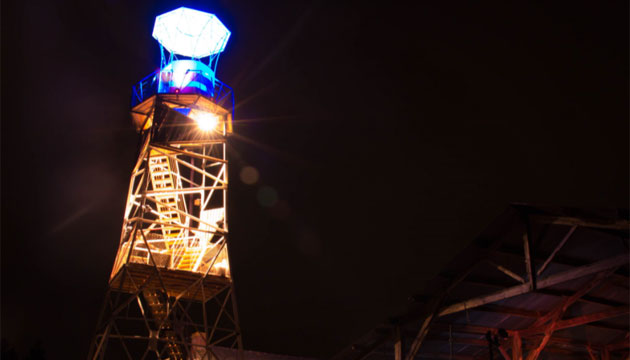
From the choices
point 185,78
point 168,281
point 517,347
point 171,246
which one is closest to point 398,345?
point 517,347

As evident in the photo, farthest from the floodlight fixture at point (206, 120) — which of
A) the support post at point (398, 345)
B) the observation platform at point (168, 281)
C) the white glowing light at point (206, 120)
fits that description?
the support post at point (398, 345)

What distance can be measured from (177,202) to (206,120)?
10.4ft

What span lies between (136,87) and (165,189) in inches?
177

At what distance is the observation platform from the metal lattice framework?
3cm

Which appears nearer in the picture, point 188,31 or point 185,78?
point 185,78

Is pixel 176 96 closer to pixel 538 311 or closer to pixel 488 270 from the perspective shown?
pixel 488 270

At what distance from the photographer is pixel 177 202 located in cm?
2125

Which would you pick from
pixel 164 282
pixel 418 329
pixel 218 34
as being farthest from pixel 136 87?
pixel 418 329

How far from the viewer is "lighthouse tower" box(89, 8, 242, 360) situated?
18906mm

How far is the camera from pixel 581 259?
14.3m

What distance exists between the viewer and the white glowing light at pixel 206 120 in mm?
21812

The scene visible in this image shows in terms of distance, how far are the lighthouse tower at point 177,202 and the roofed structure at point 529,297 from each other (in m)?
5.17

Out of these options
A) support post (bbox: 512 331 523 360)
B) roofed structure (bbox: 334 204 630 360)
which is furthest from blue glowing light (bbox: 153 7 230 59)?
support post (bbox: 512 331 523 360)

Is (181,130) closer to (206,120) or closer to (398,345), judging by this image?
(206,120)
